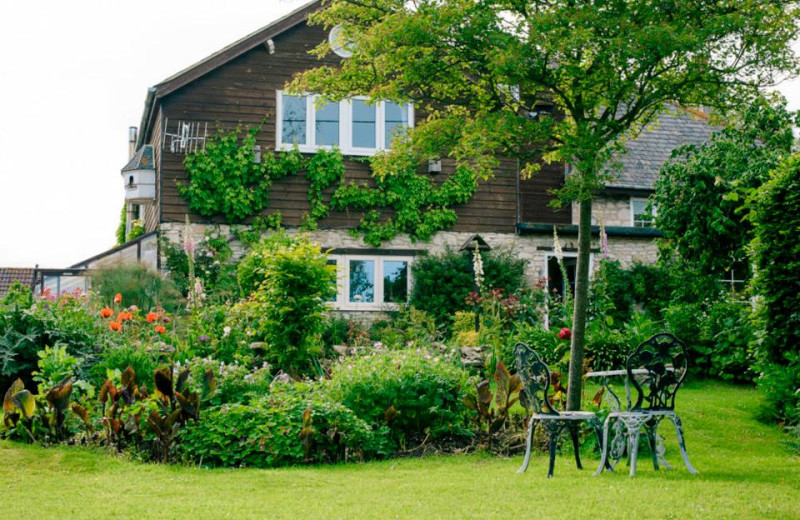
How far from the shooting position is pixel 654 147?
826 inches

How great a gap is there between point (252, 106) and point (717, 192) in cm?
870

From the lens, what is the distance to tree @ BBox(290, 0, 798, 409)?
8242 millimetres

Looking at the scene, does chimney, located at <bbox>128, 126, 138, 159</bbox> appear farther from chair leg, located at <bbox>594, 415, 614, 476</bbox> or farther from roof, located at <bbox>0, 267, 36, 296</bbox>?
chair leg, located at <bbox>594, 415, 614, 476</bbox>

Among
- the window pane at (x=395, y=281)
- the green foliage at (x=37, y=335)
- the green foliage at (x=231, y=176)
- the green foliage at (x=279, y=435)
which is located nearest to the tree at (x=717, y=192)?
the window pane at (x=395, y=281)

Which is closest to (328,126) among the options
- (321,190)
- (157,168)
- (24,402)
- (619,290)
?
(321,190)

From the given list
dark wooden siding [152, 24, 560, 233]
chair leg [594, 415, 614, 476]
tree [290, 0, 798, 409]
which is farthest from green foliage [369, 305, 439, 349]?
chair leg [594, 415, 614, 476]

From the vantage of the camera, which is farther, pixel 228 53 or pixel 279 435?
pixel 228 53

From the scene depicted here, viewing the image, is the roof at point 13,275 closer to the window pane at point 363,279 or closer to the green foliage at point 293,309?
the window pane at point 363,279

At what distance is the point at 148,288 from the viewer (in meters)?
14.7

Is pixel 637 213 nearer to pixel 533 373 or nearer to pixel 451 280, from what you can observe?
pixel 451 280

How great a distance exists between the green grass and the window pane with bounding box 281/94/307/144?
10.5m

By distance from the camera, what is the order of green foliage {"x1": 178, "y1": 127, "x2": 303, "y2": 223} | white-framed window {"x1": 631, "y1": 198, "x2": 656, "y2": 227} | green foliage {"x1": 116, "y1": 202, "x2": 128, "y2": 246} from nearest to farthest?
green foliage {"x1": 178, "y1": 127, "x2": 303, "y2": 223}
white-framed window {"x1": 631, "y1": 198, "x2": 656, "y2": 227}
green foliage {"x1": 116, "y1": 202, "x2": 128, "y2": 246}

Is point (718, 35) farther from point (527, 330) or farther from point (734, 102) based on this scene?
point (527, 330)

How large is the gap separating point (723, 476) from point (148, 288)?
10268mm
